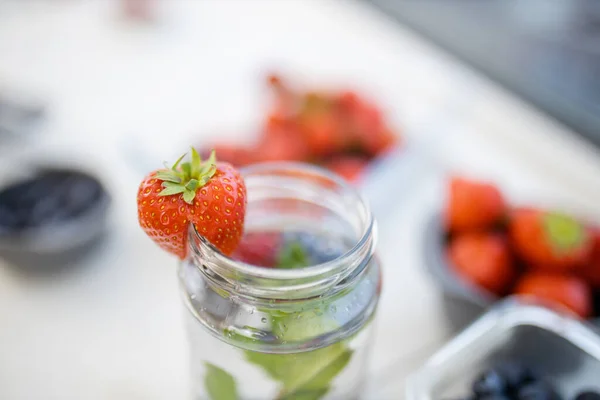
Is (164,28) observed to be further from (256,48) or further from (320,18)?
(320,18)

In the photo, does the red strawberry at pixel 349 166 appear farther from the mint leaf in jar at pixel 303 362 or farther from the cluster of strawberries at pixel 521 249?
the mint leaf in jar at pixel 303 362

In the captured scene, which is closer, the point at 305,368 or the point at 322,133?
the point at 305,368

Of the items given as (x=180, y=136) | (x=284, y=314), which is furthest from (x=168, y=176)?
(x=180, y=136)

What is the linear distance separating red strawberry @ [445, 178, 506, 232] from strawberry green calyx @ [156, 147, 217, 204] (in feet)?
1.17

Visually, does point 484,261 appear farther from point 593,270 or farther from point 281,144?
point 281,144

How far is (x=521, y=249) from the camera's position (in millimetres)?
689

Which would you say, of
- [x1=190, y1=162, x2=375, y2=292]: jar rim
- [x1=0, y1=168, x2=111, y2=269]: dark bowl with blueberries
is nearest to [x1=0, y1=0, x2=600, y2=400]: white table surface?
[x1=0, y1=168, x2=111, y2=269]: dark bowl with blueberries

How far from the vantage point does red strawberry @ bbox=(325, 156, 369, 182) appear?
0.84 m

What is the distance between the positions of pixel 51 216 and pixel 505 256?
0.50m

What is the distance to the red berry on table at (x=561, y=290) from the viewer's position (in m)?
0.65

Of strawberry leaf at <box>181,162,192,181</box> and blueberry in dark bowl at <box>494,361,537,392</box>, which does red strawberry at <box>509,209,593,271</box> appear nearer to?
blueberry in dark bowl at <box>494,361,537,392</box>

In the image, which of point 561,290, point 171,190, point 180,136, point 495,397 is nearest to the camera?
point 171,190

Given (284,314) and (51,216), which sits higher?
(284,314)

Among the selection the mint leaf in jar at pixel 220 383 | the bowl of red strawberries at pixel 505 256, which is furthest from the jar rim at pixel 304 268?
the bowl of red strawberries at pixel 505 256
